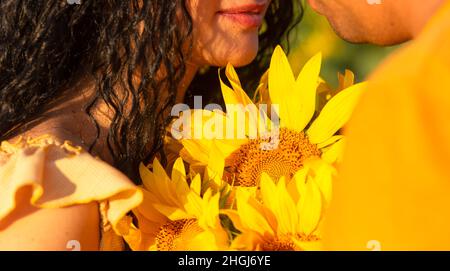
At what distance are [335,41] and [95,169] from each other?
123 cm

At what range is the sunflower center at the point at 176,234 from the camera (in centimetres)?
132

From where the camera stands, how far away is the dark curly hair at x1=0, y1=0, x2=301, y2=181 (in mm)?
1486

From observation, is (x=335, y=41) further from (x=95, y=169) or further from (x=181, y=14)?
(x=95, y=169)

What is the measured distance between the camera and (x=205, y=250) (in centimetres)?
126

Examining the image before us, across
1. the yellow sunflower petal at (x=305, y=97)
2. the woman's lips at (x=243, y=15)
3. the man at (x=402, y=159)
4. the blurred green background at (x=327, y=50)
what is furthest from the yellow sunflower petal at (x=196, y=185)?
the blurred green background at (x=327, y=50)

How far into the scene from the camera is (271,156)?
4.73 feet

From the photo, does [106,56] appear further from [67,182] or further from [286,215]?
[286,215]

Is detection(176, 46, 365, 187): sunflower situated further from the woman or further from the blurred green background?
the blurred green background

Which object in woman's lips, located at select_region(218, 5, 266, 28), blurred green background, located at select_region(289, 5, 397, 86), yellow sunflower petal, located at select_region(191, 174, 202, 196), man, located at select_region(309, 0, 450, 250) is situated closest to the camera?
man, located at select_region(309, 0, 450, 250)

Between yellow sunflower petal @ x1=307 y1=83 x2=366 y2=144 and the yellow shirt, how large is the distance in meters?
0.70

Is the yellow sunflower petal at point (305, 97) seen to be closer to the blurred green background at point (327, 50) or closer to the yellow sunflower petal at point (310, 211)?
the yellow sunflower petal at point (310, 211)

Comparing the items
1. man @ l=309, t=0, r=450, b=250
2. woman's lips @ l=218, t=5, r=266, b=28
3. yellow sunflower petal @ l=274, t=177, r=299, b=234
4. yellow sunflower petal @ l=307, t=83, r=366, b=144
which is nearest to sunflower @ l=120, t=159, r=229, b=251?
yellow sunflower petal @ l=274, t=177, r=299, b=234

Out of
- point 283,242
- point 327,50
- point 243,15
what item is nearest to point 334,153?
point 283,242

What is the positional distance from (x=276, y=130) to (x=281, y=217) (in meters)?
0.25
